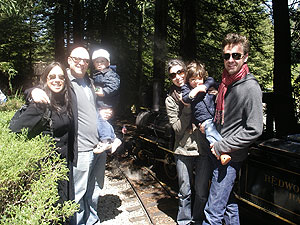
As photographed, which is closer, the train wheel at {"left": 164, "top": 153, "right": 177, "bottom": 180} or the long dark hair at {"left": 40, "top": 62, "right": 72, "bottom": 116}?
the long dark hair at {"left": 40, "top": 62, "right": 72, "bottom": 116}

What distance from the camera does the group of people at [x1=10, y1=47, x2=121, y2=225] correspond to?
262cm

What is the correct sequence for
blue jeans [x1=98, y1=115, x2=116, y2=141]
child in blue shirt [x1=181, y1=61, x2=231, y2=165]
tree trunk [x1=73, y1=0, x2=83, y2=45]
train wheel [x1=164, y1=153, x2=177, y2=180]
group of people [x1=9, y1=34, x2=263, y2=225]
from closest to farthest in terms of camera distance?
group of people [x1=9, y1=34, x2=263, y2=225], child in blue shirt [x1=181, y1=61, x2=231, y2=165], blue jeans [x1=98, y1=115, x2=116, y2=141], train wheel [x1=164, y1=153, x2=177, y2=180], tree trunk [x1=73, y1=0, x2=83, y2=45]

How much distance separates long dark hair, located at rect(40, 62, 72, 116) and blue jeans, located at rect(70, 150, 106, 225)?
0.60m

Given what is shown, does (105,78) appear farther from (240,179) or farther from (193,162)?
(240,179)

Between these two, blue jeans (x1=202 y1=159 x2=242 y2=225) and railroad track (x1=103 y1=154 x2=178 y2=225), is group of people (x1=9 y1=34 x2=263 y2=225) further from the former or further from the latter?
railroad track (x1=103 y1=154 x2=178 y2=225)

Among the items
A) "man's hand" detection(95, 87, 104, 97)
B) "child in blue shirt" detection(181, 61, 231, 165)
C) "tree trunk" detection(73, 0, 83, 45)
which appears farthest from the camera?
"tree trunk" detection(73, 0, 83, 45)

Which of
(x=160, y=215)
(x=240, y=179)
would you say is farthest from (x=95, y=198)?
(x=240, y=179)

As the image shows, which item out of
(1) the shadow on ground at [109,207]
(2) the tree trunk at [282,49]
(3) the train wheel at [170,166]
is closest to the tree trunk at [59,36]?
(3) the train wheel at [170,166]

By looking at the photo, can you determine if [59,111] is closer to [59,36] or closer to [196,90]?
[196,90]

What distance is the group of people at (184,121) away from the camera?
2.47 metres

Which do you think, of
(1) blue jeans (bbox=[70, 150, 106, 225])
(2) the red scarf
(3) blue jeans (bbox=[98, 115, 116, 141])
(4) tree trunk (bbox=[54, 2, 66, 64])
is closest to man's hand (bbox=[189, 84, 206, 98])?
(2) the red scarf

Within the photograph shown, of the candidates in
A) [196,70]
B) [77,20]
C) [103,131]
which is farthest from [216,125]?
[77,20]

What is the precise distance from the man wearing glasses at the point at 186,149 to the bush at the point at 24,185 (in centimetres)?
155

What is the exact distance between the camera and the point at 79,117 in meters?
2.99
